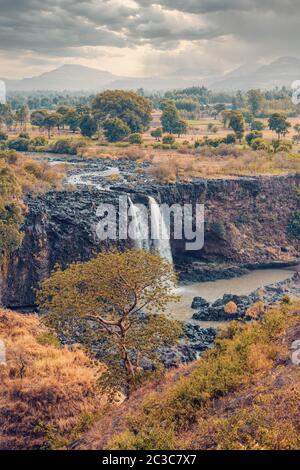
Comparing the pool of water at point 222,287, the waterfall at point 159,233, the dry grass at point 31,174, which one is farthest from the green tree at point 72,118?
the pool of water at point 222,287

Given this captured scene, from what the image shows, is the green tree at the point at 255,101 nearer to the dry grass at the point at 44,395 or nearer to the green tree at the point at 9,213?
the green tree at the point at 9,213

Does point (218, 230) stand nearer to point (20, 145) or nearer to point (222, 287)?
point (222, 287)

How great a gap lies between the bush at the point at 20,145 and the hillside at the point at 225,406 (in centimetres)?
6244

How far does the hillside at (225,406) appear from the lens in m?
13.6

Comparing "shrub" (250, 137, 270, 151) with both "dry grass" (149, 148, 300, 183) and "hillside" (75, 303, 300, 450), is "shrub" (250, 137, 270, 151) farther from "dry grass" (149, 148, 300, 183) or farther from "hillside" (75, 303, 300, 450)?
"hillside" (75, 303, 300, 450)

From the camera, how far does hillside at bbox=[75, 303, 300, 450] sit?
44.6 ft

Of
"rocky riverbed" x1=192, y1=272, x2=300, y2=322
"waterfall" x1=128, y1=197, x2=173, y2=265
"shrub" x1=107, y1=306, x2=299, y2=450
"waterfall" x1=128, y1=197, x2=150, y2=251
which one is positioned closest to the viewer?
"shrub" x1=107, y1=306, x2=299, y2=450

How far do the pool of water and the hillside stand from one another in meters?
17.2

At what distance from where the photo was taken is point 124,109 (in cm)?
8744

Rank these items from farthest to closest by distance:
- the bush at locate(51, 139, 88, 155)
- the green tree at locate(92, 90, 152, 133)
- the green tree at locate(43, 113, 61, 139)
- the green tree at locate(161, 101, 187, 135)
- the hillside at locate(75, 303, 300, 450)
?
the green tree at locate(161, 101, 187, 135), the green tree at locate(43, 113, 61, 139), the green tree at locate(92, 90, 152, 133), the bush at locate(51, 139, 88, 155), the hillside at locate(75, 303, 300, 450)

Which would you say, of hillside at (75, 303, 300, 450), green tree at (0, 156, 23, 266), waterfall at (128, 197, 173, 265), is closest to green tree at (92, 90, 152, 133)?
waterfall at (128, 197, 173, 265)

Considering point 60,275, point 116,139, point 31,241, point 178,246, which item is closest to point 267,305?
point 178,246

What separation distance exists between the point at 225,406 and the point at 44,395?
8440 millimetres
